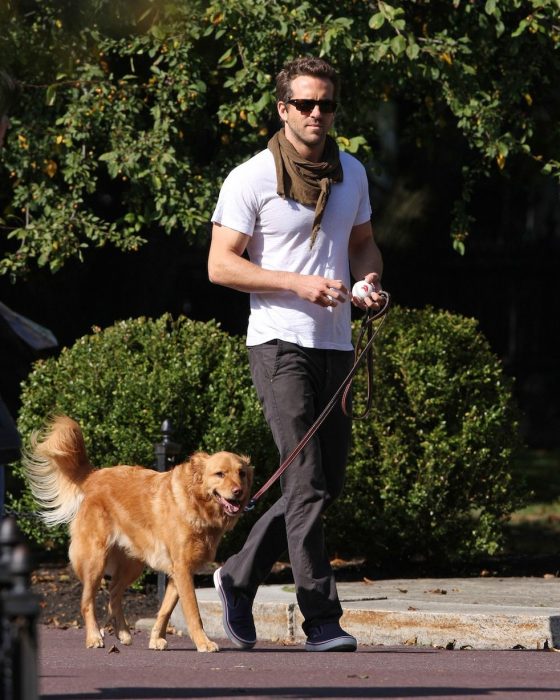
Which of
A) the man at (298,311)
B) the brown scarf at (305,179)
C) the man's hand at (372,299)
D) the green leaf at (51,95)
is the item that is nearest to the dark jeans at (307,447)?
the man at (298,311)

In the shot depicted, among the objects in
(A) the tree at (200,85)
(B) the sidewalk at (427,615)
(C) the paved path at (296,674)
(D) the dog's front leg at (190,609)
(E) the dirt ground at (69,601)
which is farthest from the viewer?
(A) the tree at (200,85)

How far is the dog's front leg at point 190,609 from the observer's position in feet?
20.9

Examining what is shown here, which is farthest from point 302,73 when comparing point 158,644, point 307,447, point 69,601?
point 69,601

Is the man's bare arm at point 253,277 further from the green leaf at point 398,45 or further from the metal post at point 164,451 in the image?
the green leaf at point 398,45

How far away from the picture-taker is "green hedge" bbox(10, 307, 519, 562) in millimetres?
8914

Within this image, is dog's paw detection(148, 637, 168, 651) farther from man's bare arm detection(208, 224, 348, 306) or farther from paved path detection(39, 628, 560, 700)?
man's bare arm detection(208, 224, 348, 306)

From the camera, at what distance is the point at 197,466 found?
668cm

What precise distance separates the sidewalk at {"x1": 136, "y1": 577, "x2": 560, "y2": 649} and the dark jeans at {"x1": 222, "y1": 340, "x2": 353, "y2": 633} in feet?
3.35

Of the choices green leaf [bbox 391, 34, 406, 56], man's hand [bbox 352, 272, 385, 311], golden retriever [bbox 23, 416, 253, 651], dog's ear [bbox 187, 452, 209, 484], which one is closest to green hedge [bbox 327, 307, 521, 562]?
green leaf [bbox 391, 34, 406, 56]

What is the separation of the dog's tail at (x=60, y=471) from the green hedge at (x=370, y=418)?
60.8 inches

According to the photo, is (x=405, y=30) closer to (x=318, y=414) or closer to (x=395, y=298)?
(x=318, y=414)

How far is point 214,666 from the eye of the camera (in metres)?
5.56

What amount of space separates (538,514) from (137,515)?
8373mm

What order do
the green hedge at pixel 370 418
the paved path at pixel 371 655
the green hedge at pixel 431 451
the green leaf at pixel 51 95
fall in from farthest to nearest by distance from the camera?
the green leaf at pixel 51 95 → the green hedge at pixel 431 451 → the green hedge at pixel 370 418 → the paved path at pixel 371 655
